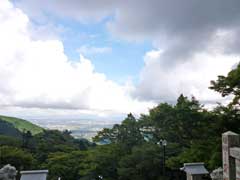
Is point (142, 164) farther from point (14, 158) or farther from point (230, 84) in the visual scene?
point (14, 158)

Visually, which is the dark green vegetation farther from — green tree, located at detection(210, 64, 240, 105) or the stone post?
the stone post

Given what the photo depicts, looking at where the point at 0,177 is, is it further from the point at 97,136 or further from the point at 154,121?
the point at 97,136

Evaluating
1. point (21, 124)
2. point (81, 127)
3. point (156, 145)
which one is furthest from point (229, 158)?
point (81, 127)

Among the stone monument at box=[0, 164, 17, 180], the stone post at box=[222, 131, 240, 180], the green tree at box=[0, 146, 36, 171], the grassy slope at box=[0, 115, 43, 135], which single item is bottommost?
the green tree at box=[0, 146, 36, 171]

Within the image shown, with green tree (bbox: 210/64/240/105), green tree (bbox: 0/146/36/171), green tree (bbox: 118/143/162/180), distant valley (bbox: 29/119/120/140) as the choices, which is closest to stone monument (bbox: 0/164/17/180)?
green tree (bbox: 210/64/240/105)

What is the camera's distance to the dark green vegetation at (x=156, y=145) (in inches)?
460

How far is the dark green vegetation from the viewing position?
11.7 metres

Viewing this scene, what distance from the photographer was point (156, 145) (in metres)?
17.5

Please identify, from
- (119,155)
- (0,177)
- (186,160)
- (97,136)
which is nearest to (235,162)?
(0,177)

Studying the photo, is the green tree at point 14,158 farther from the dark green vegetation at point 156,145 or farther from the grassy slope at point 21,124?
the grassy slope at point 21,124

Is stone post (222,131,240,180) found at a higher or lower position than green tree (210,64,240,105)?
lower

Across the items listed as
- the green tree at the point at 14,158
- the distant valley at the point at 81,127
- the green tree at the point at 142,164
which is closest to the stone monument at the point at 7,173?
the green tree at the point at 142,164

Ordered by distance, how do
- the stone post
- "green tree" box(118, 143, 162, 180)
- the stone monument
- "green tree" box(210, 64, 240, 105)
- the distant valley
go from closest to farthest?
the stone post, the stone monument, "green tree" box(210, 64, 240, 105), "green tree" box(118, 143, 162, 180), the distant valley

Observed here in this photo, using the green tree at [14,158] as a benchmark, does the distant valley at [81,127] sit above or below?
above
